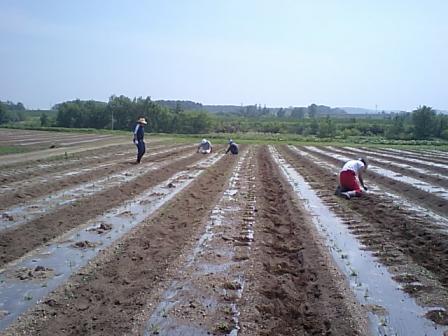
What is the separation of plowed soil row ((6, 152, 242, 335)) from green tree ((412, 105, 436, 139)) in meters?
63.9

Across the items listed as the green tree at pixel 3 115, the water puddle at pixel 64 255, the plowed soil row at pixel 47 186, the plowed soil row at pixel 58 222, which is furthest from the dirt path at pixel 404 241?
the green tree at pixel 3 115

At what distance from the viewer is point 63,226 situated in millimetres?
8461

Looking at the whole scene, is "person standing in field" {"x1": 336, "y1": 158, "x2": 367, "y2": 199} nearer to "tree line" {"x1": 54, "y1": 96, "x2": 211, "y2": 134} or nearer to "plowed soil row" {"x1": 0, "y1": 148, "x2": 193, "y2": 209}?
"plowed soil row" {"x1": 0, "y1": 148, "x2": 193, "y2": 209}

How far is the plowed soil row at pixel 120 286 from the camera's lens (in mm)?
4457

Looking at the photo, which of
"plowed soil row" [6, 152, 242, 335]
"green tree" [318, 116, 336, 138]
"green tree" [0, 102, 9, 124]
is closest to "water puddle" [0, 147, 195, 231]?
"plowed soil row" [6, 152, 242, 335]

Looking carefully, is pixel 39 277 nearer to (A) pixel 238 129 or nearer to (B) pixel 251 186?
(B) pixel 251 186

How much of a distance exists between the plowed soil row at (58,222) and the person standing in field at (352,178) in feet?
18.4

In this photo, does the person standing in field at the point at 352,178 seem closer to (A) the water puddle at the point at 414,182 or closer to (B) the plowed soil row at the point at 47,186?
(A) the water puddle at the point at 414,182

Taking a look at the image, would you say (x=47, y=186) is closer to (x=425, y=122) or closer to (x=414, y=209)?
(x=414, y=209)

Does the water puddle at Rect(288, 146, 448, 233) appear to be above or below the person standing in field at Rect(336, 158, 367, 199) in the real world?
below

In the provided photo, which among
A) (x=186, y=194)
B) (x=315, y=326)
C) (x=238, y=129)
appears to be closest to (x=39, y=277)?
(x=315, y=326)

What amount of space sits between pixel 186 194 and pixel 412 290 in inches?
302

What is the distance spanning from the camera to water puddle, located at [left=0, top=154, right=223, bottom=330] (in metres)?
5.11

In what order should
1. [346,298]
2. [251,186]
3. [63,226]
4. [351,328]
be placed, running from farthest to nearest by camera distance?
1. [251,186]
2. [63,226]
3. [346,298]
4. [351,328]
